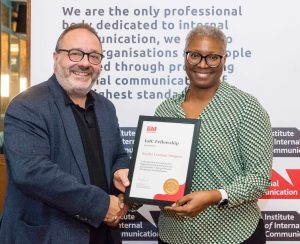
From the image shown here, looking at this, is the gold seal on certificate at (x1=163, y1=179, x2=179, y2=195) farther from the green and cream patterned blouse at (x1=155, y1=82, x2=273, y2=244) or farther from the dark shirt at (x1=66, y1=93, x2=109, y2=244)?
the dark shirt at (x1=66, y1=93, x2=109, y2=244)

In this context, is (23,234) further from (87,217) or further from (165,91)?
(165,91)

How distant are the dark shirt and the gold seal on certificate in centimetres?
38

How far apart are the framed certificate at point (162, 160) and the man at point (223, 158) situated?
0.08 m

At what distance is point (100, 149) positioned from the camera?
2.40 metres

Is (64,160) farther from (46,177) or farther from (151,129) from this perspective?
(151,129)

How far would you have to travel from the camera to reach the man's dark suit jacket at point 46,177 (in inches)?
81.2

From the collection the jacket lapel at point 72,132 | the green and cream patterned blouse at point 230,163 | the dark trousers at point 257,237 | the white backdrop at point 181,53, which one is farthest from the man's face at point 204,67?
the white backdrop at point 181,53

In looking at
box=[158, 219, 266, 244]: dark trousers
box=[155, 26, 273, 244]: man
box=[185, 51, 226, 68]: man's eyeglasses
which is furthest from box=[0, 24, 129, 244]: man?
box=[158, 219, 266, 244]: dark trousers

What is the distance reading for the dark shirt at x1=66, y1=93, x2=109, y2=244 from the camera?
2309mm

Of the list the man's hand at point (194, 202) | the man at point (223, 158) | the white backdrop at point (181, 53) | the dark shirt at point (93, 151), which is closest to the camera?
the man's hand at point (194, 202)

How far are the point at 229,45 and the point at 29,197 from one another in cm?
169

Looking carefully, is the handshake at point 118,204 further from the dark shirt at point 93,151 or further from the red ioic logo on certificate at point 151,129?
the red ioic logo on certificate at point 151,129

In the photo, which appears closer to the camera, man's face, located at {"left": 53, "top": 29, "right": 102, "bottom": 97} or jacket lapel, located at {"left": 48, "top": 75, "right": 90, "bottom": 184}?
jacket lapel, located at {"left": 48, "top": 75, "right": 90, "bottom": 184}

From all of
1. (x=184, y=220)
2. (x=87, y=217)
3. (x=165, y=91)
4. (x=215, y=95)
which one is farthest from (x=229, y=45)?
(x=87, y=217)
